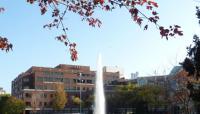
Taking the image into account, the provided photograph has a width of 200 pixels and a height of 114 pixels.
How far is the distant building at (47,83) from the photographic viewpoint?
420 ft

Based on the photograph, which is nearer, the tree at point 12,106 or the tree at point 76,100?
the tree at point 12,106

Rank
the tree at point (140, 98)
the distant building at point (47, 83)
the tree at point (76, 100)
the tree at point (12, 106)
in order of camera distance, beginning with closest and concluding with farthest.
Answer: the tree at point (140, 98), the tree at point (12, 106), the tree at point (76, 100), the distant building at point (47, 83)

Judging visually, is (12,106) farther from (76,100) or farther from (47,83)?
(47,83)

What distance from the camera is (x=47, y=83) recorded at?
5271 inches

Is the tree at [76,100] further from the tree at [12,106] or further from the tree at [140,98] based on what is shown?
the tree at [12,106]

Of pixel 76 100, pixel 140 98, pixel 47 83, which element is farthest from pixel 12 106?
pixel 140 98

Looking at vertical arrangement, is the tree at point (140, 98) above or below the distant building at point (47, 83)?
below

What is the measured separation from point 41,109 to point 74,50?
123 meters

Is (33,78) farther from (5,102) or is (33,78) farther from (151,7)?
(151,7)

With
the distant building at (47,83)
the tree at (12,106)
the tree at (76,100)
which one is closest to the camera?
the tree at (12,106)

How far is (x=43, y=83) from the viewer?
437ft

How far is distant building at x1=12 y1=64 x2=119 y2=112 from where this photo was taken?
128 metres

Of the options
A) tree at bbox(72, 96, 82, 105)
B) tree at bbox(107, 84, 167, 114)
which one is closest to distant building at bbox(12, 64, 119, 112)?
tree at bbox(72, 96, 82, 105)

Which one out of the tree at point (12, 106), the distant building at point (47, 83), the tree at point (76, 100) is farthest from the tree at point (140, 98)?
the tree at point (12, 106)
